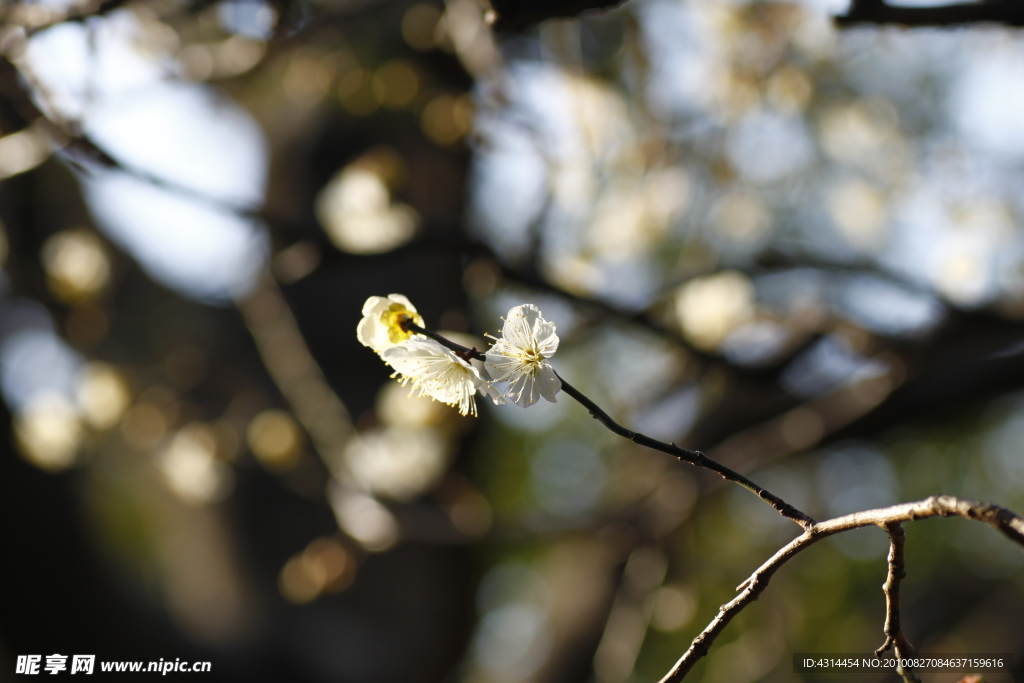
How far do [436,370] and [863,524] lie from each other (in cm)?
36

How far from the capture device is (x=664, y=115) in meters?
1.64

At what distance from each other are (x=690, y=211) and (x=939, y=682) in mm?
1279

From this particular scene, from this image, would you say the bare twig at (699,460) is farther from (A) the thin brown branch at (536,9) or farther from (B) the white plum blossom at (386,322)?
(A) the thin brown branch at (536,9)

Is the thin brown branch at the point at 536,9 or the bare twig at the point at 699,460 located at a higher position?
the thin brown branch at the point at 536,9

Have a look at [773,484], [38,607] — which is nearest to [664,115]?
[773,484]

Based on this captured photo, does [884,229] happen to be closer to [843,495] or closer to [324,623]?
[843,495]

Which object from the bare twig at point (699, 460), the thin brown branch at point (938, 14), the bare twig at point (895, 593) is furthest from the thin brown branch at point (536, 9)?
the bare twig at point (895, 593)

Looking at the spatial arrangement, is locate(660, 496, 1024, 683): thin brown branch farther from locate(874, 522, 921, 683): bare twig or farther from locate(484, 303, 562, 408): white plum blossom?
locate(484, 303, 562, 408): white plum blossom

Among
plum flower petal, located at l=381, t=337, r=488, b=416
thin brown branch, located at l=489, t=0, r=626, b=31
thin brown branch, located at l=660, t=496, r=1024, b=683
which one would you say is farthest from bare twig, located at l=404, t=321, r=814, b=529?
thin brown branch, located at l=489, t=0, r=626, b=31

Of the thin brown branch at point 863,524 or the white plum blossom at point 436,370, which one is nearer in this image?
the thin brown branch at point 863,524

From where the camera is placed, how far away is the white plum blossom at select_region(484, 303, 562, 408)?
0.49 meters

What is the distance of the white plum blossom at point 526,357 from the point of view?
49cm

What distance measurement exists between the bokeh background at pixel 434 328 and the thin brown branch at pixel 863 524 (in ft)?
2.04

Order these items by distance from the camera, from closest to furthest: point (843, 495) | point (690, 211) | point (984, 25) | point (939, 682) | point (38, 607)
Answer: point (984, 25) → point (939, 682) → point (38, 607) → point (690, 211) → point (843, 495)
